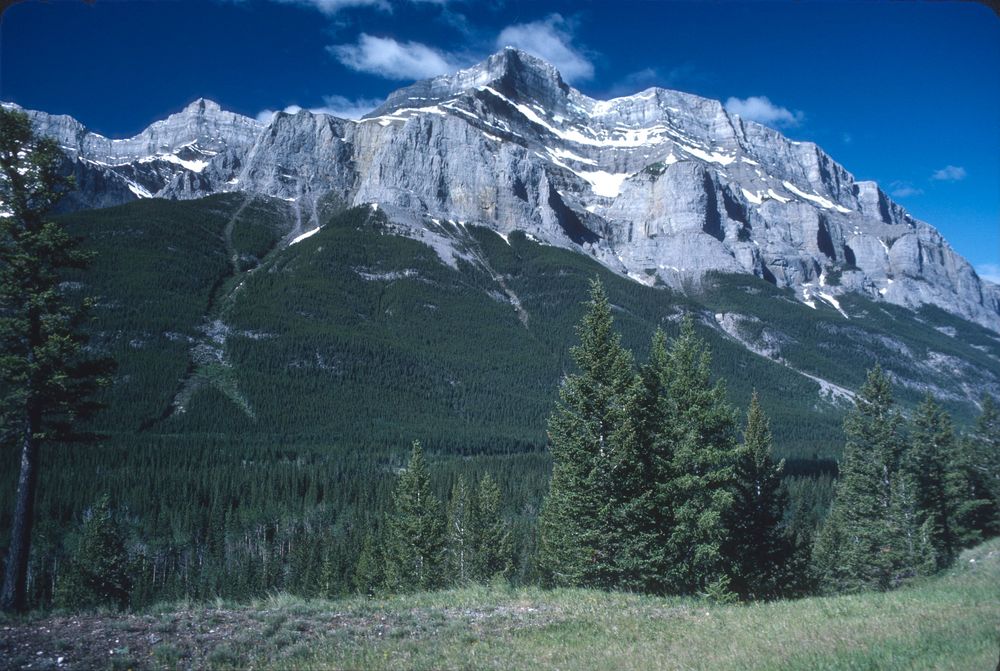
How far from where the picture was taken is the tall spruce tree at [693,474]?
69.3 ft

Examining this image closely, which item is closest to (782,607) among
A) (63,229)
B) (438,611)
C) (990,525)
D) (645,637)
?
(645,637)

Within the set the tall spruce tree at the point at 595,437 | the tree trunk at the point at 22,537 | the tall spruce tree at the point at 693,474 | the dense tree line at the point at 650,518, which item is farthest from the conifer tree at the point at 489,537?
the tree trunk at the point at 22,537

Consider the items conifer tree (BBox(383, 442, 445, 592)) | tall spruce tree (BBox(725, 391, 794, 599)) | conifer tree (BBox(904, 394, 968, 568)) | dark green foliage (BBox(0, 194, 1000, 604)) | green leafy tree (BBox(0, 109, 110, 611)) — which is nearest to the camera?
green leafy tree (BBox(0, 109, 110, 611))

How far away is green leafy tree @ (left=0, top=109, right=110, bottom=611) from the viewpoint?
1806cm

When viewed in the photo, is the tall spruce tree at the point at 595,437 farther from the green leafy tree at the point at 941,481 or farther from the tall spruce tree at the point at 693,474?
the green leafy tree at the point at 941,481

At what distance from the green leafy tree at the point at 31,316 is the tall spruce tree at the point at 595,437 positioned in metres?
15.8

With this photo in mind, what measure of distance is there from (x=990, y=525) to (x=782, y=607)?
133ft

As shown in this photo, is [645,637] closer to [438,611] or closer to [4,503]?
[438,611]

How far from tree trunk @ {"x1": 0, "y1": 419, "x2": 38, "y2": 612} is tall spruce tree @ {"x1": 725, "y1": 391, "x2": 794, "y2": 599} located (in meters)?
24.3

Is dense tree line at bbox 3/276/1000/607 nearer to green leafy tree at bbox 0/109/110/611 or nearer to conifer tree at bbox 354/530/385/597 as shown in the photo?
conifer tree at bbox 354/530/385/597

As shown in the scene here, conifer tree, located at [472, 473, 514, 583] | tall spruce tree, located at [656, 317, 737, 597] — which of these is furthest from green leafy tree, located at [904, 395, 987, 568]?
conifer tree, located at [472, 473, 514, 583]

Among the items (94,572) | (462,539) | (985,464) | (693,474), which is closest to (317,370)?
(94,572)

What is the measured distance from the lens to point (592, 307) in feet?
77.3

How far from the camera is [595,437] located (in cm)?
2255
